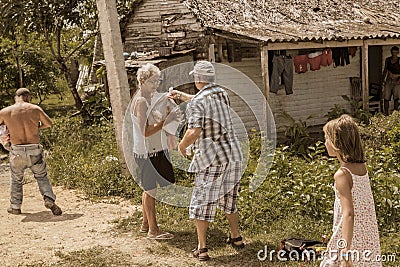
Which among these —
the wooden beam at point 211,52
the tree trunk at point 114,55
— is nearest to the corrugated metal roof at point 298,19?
the wooden beam at point 211,52

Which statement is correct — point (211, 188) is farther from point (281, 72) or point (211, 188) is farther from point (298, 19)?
point (298, 19)

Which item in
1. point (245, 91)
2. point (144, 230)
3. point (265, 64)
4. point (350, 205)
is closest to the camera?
point (350, 205)

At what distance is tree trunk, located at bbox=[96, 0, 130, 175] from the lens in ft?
30.0

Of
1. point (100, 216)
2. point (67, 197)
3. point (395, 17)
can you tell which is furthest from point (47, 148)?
point (395, 17)

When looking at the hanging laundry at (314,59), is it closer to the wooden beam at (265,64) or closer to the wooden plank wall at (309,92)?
the wooden plank wall at (309,92)

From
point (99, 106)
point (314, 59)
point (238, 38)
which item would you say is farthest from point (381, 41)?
point (99, 106)

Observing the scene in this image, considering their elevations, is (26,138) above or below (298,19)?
below

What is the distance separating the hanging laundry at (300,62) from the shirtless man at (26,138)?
7.22 metres

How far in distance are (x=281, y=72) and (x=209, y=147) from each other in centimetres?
773

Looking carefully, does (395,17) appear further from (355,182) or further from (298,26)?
(355,182)

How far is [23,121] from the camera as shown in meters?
8.10

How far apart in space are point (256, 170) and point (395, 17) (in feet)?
28.1

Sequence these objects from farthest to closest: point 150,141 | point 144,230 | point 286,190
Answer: point 286,190
point 144,230
point 150,141

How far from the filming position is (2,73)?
2044 centimetres
